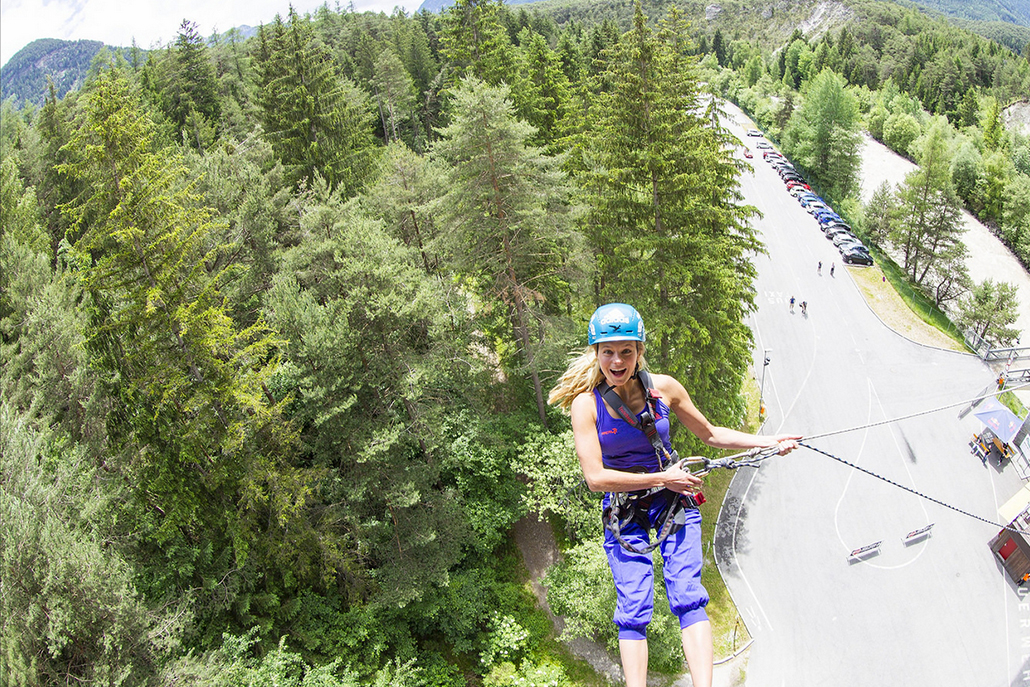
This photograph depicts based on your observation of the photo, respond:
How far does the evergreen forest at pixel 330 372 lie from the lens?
11648 mm

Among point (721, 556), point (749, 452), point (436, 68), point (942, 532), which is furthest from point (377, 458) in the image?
point (436, 68)

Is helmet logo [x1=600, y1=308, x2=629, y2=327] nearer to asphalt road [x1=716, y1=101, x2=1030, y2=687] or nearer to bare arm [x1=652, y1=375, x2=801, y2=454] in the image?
bare arm [x1=652, y1=375, x2=801, y2=454]

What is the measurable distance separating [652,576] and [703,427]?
126 cm

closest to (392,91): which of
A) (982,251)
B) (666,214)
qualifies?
(666,214)

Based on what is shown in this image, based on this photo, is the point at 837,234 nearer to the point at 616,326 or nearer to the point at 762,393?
the point at 762,393

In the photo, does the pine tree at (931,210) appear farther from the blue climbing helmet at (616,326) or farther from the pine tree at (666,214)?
the blue climbing helmet at (616,326)

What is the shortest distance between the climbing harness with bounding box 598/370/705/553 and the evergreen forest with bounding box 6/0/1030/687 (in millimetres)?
10357

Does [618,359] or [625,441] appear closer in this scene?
[618,359]

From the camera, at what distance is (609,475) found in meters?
4.10

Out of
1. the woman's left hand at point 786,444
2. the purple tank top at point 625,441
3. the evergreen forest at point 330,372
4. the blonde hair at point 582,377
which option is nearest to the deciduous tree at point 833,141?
the evergreen forest at point 330,372

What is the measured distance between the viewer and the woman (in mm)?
3812

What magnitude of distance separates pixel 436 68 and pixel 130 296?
161 ft

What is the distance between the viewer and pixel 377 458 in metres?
15.2

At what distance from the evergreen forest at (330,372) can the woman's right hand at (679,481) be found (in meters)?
10.8
